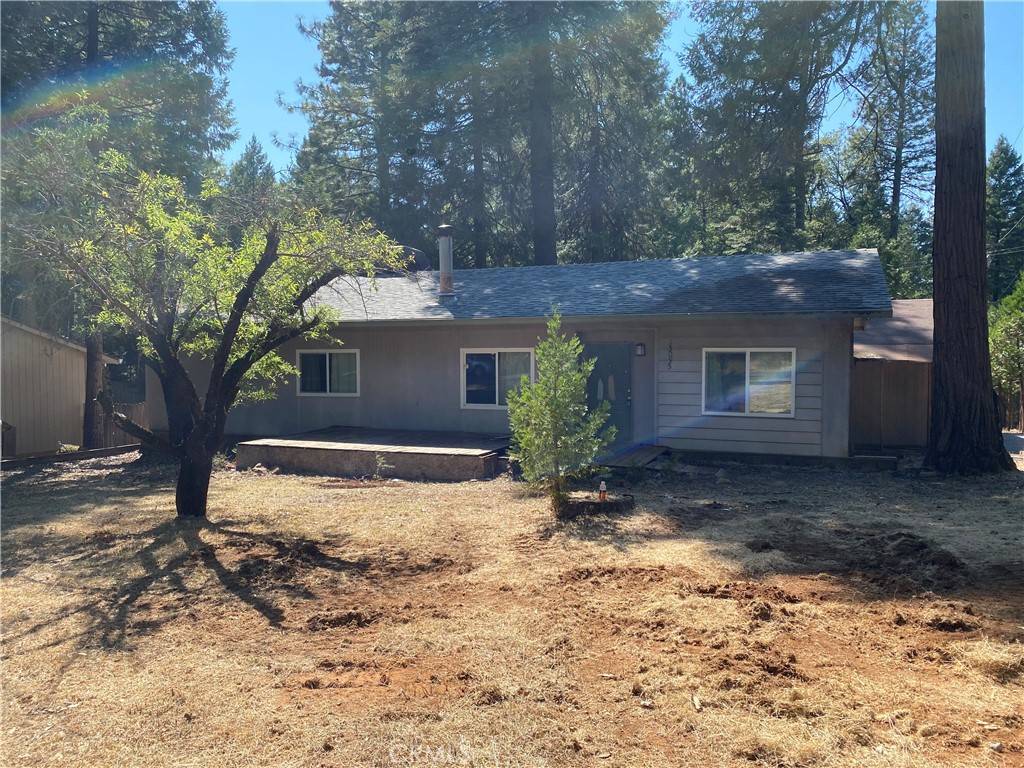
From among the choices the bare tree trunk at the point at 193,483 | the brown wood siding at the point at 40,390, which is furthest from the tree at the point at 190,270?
the brown wood siding at the point at 40,390

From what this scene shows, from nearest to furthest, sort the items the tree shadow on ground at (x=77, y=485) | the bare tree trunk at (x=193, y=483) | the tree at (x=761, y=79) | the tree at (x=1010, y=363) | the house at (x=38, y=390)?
1. the bare tree trunk at (x=193, y=483)
2. the tree shadow on ground at (x=77, y=485)
3. the tree at (x=761, y=79)
4. the house at (x=38, y=390)
5. the tree at (x=1010, y=363)

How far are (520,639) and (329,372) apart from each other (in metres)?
11.2

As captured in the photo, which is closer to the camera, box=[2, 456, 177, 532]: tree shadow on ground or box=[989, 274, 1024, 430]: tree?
box=[2, 456, 177, 532]: tree shadow on ground

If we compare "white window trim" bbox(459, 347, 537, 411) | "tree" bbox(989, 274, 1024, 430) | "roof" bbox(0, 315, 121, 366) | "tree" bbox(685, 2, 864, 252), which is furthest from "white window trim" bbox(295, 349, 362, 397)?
"tree" bbox(989, 274, 1024, 430)

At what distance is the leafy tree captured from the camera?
3139 centimetres

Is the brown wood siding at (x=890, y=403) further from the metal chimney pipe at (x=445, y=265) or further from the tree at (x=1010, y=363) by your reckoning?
the metal chimney pipe at (x=445, y=265)

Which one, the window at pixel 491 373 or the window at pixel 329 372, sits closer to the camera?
the window at pixel 491 373

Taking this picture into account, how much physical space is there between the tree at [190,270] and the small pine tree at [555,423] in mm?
2134

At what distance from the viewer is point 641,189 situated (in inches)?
927

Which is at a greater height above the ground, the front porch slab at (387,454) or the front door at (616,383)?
the front door at (616,383)

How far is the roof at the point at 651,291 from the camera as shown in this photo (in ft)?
36.6

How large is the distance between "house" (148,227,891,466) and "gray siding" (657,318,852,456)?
0.02 meters

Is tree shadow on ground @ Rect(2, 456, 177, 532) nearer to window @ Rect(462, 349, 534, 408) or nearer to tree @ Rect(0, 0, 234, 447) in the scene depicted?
tree @ Rect(0, 0, 234, 447)

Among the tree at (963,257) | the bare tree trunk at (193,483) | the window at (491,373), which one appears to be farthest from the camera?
the window at (491,373)
